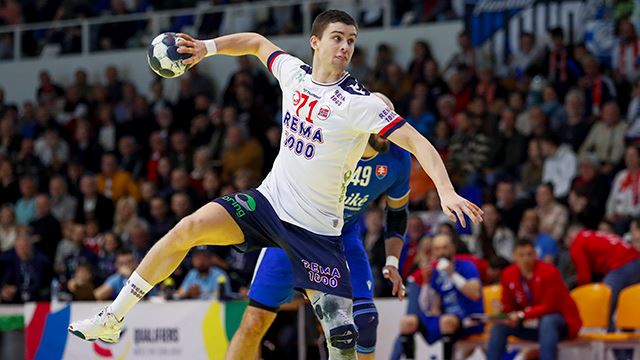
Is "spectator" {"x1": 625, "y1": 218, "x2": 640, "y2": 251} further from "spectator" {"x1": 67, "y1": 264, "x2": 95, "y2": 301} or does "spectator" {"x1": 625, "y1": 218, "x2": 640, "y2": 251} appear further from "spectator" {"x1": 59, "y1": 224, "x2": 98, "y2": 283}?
"spectator" {"x1": 59, "y1": 224, "x2": 98, "y2": 283}

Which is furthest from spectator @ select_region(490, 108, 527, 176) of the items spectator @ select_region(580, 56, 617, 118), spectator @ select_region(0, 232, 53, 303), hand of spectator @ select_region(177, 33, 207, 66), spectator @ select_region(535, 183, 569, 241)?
hand of spectator @ select_region(177, 33, 207, 66)

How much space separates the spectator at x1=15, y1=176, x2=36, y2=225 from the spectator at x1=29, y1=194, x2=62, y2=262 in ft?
1.55

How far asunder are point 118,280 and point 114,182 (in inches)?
180

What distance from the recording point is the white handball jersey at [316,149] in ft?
24.8

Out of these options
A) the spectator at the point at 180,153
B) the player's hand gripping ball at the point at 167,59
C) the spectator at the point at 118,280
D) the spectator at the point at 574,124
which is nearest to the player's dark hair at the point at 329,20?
the player's hand gripping ball at the point at 167,59

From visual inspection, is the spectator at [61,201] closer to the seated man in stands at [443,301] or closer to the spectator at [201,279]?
the spectator at [201,279]

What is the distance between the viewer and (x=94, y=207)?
702 inches

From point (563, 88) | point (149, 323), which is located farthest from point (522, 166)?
point (149, 323)

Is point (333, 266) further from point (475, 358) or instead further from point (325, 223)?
point (475, 358)

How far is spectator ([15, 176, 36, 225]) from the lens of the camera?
1830cm

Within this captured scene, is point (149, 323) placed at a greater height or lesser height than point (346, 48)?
lesser

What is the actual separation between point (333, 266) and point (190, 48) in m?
1.60

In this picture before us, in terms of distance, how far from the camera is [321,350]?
12.6 m

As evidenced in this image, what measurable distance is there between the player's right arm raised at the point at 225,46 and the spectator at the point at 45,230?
9968mm
